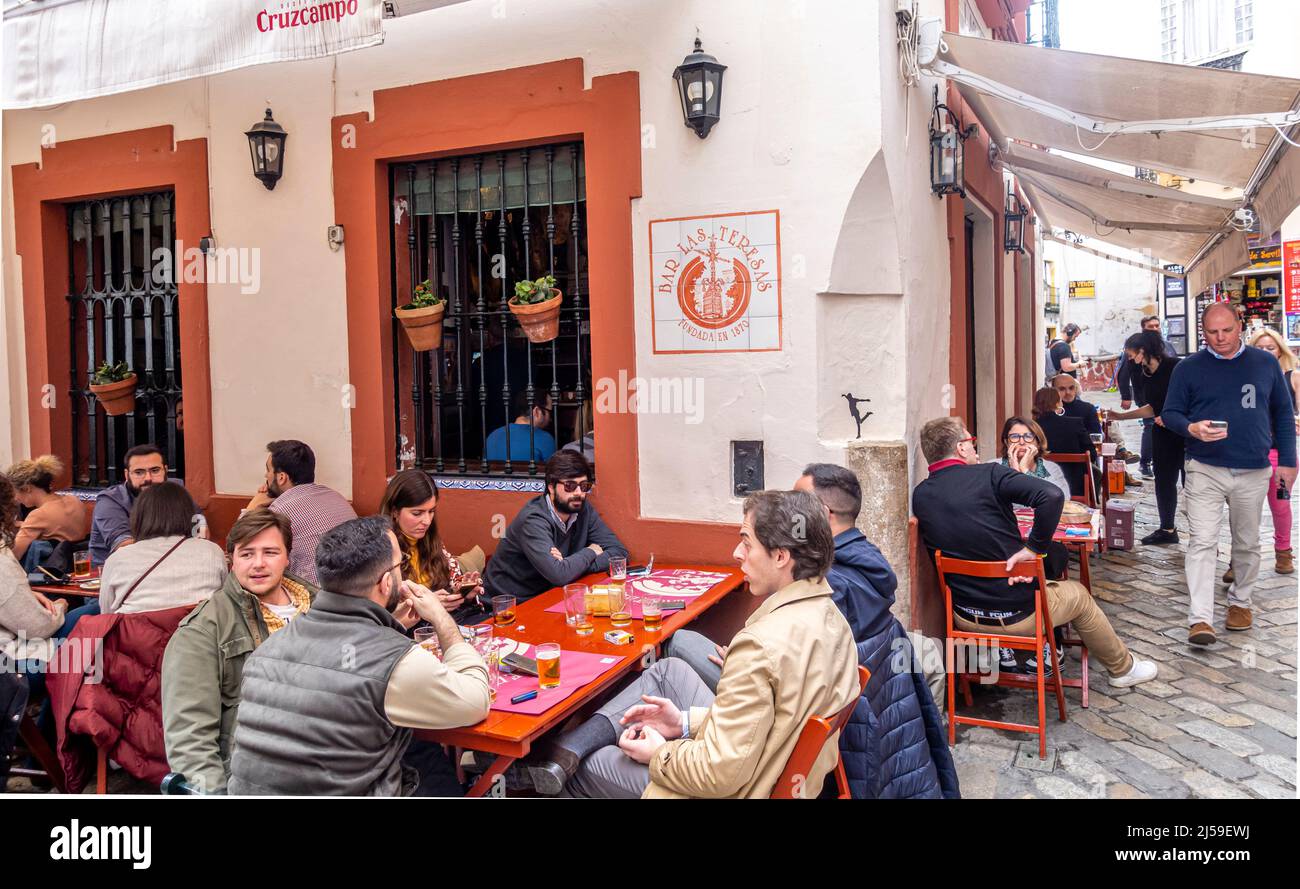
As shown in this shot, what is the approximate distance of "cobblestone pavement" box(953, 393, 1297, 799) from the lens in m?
3.73

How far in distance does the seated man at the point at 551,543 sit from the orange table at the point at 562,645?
0.40 feet

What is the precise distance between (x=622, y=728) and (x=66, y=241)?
603cm

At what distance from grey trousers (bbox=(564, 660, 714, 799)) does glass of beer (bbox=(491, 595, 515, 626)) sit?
59 cm

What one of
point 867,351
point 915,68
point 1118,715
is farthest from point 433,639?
point 915,68

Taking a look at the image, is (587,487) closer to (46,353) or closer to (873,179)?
(873,179)

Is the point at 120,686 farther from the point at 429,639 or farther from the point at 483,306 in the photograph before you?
the point at 483,306

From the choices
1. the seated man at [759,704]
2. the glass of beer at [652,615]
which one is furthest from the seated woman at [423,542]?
the seated man at [759,704]

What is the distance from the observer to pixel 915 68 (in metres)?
4.98

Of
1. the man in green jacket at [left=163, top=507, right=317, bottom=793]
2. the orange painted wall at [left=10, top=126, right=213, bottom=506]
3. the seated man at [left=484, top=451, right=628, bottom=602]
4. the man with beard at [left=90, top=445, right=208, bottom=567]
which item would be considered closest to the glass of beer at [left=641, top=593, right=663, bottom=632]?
the seated man at [left=484, top=451, right=628, bottom=602]

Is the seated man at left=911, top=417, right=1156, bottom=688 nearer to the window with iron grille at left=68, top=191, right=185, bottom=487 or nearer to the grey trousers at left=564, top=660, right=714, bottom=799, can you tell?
the grey trousers at left=564, top=660, right=714, bottom=799

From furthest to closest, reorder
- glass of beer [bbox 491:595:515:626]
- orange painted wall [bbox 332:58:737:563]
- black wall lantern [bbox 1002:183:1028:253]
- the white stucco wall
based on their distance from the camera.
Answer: black wall lantern [bbox 1002:183:1028:253] < orange painted wall [bbox 332:58:737:563] < the white stucco wall < glass of beer [bbox 491:595:515:626]

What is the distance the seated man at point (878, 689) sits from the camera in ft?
9.27

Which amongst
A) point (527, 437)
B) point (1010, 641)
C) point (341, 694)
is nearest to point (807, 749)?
point (341, 694)

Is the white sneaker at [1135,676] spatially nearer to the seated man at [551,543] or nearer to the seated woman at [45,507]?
the seated man at [551,543]
